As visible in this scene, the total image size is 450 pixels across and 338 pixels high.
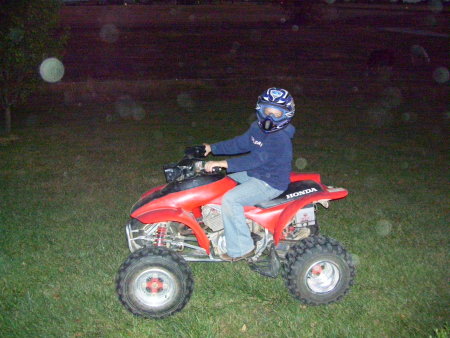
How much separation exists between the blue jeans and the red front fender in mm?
237

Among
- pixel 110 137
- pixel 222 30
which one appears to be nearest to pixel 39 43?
pixel 110 137

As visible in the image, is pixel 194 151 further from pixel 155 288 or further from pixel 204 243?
pixel 155 288

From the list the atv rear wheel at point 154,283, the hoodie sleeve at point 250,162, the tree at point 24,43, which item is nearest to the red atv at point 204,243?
the atv rear wheel at point 154,283

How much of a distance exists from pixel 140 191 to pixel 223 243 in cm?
400

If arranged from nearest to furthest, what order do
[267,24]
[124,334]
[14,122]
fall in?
[124,334] → [14,122] → [267,24]

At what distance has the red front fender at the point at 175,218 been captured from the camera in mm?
5242

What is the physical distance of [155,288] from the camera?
529cm

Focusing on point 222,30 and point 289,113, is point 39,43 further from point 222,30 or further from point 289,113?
point 222,30

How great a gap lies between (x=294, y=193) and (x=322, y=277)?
34.2 inches

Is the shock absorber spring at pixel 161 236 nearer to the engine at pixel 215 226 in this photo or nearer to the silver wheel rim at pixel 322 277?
the engine at pixel 215 226

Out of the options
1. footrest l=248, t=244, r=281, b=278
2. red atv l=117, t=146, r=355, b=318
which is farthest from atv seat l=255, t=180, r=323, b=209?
footrest l=248, t=244, r=281, b=278

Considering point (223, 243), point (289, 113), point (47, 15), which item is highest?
point (47, 15)

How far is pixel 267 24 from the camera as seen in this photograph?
5681 cm

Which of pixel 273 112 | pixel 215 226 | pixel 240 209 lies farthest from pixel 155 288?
pixel 273 112
